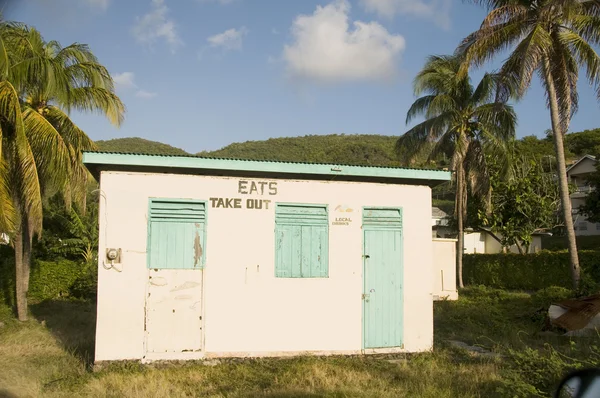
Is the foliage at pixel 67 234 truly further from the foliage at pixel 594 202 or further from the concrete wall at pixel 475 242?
the concrete wall at pixel 475 242

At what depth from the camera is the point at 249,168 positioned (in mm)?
9242

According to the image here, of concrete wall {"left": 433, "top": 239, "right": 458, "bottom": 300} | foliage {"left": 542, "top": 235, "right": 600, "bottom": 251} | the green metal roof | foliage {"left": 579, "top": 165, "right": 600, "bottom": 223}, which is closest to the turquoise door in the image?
the green metal roof

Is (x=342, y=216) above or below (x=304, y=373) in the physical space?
above

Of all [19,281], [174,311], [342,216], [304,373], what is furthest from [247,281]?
[19,281]

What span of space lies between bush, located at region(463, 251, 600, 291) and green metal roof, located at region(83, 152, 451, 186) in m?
13.4

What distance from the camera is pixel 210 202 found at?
9258 mm

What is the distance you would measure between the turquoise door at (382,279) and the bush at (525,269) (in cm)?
1325

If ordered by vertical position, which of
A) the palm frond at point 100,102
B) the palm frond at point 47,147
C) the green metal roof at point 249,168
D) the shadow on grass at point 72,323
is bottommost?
the shadow on grass at point 72,323

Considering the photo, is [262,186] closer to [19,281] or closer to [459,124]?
[19,281]

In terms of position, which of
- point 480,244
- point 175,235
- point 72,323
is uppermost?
point 480,244

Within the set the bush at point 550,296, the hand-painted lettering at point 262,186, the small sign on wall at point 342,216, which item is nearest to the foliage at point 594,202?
the bush at point 550,296

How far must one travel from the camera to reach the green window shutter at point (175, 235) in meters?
9.02

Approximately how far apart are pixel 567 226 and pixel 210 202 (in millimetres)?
10485

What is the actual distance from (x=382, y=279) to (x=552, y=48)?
9.31m
